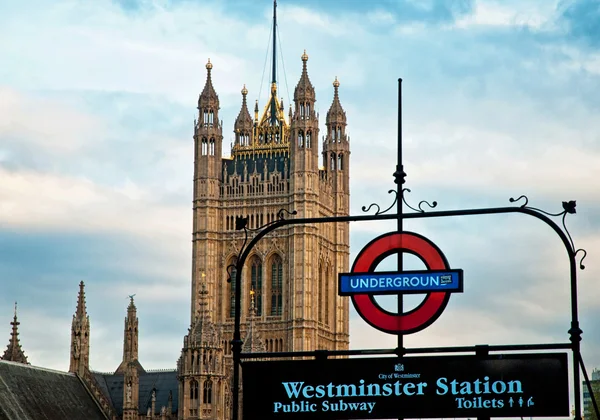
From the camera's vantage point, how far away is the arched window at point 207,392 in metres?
83.1

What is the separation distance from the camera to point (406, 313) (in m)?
21.5

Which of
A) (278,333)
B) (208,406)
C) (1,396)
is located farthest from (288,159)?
(1,396)

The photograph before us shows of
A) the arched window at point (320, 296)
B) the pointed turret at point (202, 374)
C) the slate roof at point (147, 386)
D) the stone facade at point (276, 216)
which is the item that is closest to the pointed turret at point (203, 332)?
the pointed turret at point (202, 374)

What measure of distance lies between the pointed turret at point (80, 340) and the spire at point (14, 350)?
3.37 metres

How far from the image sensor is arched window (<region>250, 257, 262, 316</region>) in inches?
5379

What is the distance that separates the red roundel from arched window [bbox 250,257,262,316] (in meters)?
115

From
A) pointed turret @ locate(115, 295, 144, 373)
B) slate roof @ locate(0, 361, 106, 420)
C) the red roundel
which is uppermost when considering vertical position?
pointed turret @ locate(115, 295, 144, 373)

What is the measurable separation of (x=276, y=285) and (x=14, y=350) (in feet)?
218

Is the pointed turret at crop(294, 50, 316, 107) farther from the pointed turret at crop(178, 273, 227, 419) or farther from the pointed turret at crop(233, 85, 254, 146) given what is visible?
the pointed turret at crop(178, 273, 227, 419)

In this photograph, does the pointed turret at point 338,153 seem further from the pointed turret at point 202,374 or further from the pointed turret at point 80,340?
the pointed turret at point 80,340

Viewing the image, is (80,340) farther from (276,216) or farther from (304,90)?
(304,90)

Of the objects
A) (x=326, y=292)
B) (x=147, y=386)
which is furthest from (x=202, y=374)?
(x=326, y=292)

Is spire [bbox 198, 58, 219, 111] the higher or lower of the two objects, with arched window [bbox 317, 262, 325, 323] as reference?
higher

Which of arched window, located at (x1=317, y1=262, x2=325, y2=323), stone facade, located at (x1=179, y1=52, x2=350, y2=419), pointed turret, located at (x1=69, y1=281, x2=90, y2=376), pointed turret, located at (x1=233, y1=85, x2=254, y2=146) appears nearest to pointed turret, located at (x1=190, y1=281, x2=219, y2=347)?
pointed turret, located at (x1=69, y1=281, x2=90, y2=376)
